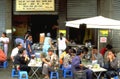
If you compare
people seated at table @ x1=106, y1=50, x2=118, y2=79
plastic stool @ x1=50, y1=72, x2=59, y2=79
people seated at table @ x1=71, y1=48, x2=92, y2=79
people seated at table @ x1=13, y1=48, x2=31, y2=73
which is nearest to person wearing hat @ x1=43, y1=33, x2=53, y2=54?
plastic stool @ x1=50, y1=72, x2=59, y2=79

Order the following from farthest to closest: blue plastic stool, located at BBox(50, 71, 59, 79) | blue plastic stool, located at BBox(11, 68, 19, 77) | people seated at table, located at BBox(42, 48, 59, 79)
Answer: blue plastic stool, located at BBox(11, 68, 19, 77), blue plastic stool, located at BBox(50, 71, 59, 79), people seated at table, located at BBox(42, 48, 59, 79)

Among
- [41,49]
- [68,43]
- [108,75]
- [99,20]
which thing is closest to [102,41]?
[68,43]

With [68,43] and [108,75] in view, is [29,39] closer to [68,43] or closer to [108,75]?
[68,43]

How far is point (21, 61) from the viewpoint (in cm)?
1778

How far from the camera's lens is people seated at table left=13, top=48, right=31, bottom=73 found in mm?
17625

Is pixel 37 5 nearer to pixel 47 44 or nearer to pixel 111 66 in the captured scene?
pixel 47 44

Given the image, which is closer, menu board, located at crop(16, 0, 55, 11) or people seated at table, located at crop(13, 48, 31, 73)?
people seated at table, located at crop(13, 48, 31, 73)

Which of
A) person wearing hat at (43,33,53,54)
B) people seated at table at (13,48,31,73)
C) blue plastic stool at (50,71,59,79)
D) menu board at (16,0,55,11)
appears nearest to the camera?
people seated at table at (13,48,31,73)

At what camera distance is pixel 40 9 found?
79.5ft

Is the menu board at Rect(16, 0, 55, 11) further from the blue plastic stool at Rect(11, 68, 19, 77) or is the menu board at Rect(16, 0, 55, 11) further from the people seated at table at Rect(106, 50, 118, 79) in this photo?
the people seated at table at Rect(106, 50, 118, 79)

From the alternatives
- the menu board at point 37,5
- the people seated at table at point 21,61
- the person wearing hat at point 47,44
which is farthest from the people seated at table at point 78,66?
the menu board at point 37,5

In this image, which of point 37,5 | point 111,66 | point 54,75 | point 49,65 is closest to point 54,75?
point 54,75

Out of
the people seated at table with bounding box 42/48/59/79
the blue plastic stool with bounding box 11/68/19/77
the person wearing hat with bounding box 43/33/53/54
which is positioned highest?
the person wearing hat with bounding box 43/33/53/54

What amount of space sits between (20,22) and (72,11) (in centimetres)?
340
